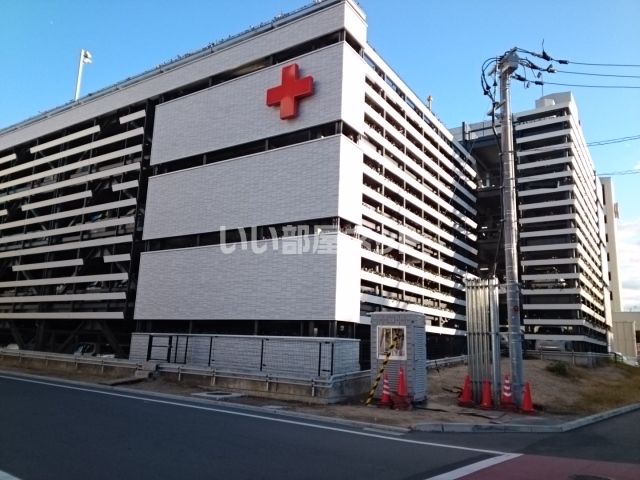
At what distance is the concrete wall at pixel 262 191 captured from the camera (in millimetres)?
23812

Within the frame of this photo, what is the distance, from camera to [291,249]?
79.3 feet

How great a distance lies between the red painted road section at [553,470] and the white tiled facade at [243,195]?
14.1 meters

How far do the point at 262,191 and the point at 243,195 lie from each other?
124 centimetres

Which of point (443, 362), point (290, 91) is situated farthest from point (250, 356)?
point (290, 91)

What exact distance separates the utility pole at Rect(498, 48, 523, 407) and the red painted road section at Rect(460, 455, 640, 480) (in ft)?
23.5

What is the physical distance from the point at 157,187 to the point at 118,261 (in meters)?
5.29

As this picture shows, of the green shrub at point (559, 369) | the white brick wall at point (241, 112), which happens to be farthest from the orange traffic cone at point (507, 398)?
the white brick wall at point (241, 112)

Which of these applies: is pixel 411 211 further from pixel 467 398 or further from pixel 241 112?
pixel 467 398

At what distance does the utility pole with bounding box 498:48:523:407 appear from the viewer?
16.0 metres

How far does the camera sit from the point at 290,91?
25.3 metres

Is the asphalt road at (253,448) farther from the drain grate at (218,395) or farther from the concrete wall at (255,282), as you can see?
the concrete wall at (255,282)

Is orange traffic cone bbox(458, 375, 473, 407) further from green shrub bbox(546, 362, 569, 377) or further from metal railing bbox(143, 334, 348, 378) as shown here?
green shrub bbox(546, 362, 569, 377)

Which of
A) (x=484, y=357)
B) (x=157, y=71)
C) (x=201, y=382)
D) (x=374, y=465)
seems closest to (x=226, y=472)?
(x=374, y=465)

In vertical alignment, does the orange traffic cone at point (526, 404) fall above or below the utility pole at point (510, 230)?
below
